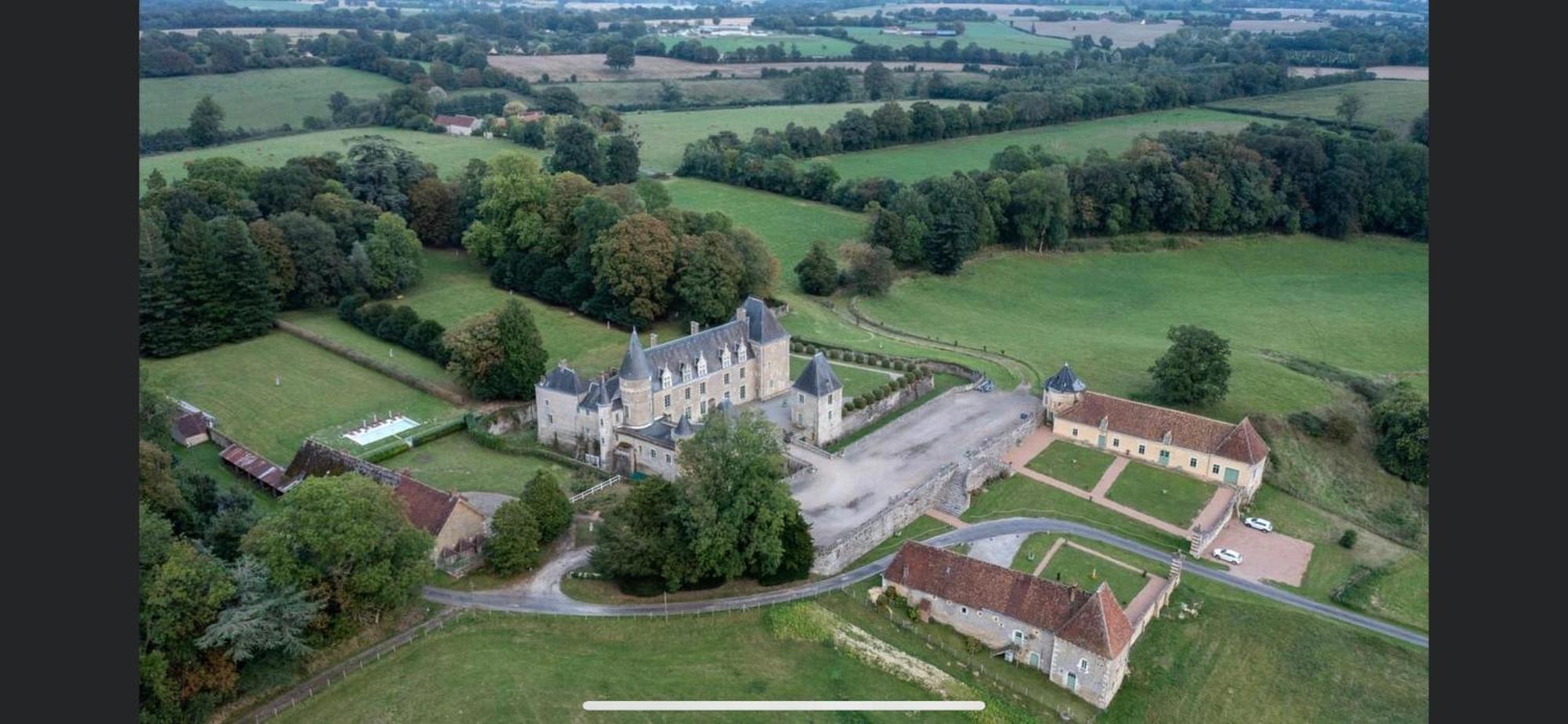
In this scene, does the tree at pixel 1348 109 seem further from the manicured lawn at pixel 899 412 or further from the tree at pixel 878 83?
the manicured lawn at pixel 899 412

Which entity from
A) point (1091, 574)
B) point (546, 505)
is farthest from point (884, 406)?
point (546, 505)

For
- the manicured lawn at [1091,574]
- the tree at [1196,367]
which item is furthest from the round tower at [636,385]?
the tree at [1196,367]

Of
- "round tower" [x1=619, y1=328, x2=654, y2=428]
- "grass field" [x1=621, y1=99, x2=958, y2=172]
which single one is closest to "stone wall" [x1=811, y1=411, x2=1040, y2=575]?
"round tower" [x1=619, y1=328, x2=654, y2=428]

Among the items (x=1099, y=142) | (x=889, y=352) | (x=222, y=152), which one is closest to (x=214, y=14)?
(x=222, y=152)

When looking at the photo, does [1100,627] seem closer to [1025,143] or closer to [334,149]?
[1025,143]

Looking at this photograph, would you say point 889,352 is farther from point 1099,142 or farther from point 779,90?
point 779,90
